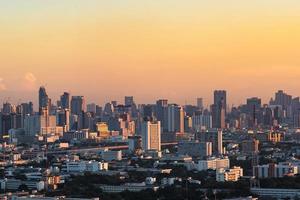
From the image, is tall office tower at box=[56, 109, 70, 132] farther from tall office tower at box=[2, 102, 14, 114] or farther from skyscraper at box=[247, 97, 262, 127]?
skyscraper at box=[247, 97, 262, 127]

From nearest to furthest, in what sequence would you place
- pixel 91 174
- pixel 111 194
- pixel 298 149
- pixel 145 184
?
pixel 111 194 → pixel 145 184 → pixel 91 174 → pixel 298 149

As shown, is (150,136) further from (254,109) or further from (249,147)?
(254,109)

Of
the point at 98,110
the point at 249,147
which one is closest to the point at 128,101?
the point at 98,110

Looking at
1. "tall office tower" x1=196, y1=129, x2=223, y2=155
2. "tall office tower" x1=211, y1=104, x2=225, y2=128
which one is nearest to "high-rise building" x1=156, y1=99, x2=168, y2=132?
"tall office tower" x1=211, y1=104, x2=225, y2=128

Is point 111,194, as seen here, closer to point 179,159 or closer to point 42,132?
point 179,159

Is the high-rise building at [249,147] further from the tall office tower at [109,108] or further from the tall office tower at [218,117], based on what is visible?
the tall office tower at [109,108]

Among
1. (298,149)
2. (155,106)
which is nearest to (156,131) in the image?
(298,149)
